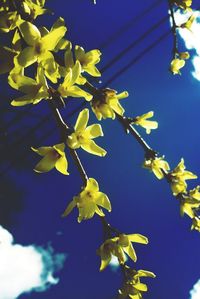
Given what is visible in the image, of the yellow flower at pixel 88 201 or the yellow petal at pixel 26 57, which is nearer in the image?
the yellow petal at pixel 26 57

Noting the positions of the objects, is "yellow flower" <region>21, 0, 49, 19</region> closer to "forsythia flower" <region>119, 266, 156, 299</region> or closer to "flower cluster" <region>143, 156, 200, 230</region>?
"flower cluster" <region>143, 156, 200, 230</region>

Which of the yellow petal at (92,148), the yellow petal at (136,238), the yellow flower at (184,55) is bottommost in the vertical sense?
the yellow petal at (136,238)

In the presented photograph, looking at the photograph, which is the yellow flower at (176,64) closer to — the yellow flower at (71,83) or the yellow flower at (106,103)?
the yellow flower at (106,103)

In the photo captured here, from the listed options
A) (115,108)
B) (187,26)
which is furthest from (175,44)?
(115,108)

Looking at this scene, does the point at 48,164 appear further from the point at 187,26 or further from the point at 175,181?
the point at 187,26

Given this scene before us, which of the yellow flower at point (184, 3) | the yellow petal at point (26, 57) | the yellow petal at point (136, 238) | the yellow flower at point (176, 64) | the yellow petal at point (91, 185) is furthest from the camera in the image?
the yellow flower at point (176, 64)

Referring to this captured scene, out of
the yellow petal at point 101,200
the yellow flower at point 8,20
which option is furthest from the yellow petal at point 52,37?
the yellow petal at point 101,200
